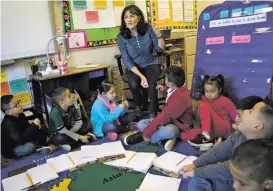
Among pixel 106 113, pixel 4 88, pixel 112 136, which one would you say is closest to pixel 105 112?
pixel 106 113

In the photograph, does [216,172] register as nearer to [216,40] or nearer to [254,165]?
[254,165]

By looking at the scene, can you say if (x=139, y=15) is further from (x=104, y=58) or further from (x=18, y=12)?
(x=18, y=12)

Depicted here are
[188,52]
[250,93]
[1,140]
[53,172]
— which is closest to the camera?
[53,172]

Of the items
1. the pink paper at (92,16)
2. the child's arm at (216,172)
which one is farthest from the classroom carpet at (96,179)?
the pink paper at (92,16)

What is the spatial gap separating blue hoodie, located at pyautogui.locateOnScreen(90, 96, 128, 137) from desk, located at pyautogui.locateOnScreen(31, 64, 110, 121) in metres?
0.51

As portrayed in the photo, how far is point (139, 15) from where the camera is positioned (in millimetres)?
2543

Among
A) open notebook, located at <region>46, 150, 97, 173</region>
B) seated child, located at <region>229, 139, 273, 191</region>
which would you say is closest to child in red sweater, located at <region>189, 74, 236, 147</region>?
open notebook, located at <region>46, 150, 97, 173</region>

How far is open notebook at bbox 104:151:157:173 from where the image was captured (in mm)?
1706

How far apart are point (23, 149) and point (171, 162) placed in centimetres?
114

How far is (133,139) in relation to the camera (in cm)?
208

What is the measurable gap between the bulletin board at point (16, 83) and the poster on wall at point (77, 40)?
0.57 meters

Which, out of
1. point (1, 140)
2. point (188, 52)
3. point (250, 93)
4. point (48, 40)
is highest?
point (48, 40)

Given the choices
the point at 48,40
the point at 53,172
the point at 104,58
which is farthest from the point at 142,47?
the point at 53,172

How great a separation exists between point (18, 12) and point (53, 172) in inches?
64.5
